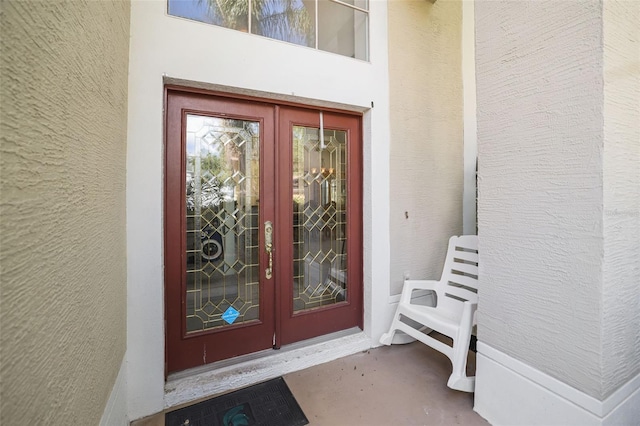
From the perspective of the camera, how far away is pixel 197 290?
211cm

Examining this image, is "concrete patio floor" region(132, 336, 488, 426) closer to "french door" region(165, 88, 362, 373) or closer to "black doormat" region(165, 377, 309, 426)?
"black doormat" region(165, 377, 309, 426)

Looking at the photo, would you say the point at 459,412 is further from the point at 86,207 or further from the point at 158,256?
the point at 86,207

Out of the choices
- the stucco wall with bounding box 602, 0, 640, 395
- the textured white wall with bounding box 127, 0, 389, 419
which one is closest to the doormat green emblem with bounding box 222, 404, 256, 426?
the textured white wall with bounding box 127, 0, 389, 419

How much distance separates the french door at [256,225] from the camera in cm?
204

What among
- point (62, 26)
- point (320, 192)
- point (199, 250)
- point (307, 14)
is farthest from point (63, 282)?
point (307, 14)

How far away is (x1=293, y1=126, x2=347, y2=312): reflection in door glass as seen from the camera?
2.45 m

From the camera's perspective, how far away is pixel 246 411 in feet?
6.00

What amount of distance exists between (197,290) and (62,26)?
5.73ft

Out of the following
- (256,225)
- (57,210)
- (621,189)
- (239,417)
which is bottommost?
(239,417)

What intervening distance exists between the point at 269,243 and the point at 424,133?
1.91m

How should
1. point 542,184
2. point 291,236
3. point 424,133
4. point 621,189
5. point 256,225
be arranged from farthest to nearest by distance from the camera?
point 424,133, point 291,236, point 256,225, point 542,184, point 621,189

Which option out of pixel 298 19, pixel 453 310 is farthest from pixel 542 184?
pixel 298 19

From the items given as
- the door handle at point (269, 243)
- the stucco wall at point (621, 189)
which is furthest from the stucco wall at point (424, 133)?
the stucco wall at point (621, 189)

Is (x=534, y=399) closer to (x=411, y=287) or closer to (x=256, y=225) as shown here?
(x=411, y=287)
